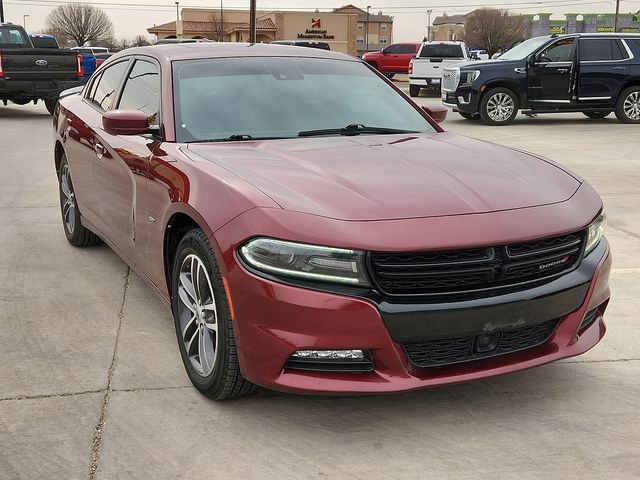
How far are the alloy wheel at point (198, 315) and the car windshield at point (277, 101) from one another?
0.84 metres

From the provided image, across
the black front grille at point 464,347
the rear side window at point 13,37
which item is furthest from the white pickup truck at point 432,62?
the black front grille at point 464,347

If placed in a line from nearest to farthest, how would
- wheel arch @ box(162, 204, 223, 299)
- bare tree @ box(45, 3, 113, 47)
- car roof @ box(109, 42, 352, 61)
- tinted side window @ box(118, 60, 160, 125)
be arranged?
1. wheel arch @ box(162, 204, 223, 299)
2. tinted side window @ box(118, 60, 160, 125)
3. car roof @ box(109, 42, 352, 61)
4. bare tree @ box(45, 3, 113, 47)

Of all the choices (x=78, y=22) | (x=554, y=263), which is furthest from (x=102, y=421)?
(x=78, y=22)

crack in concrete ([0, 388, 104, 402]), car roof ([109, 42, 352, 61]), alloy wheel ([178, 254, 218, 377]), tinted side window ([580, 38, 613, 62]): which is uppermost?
tinted side window ([580, 38, 613, 62])

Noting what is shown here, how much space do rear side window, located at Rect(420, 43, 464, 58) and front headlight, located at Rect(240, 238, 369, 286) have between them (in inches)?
885

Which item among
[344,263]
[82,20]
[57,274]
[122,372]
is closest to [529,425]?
[344,263]

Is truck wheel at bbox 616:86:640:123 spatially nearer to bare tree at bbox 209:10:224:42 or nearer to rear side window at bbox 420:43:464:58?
rear side window at bbox 420:43:464:58

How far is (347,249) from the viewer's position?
264cm

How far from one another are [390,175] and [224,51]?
1.82m

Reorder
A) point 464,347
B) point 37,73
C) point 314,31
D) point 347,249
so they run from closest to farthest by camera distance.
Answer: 1. point 347,249
2. point 464,347
3. point 37,73
4. point 314,31

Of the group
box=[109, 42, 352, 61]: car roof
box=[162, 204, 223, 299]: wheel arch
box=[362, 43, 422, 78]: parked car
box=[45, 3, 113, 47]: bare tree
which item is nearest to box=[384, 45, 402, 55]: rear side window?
box=[362, 43, 422, 78]: parked car

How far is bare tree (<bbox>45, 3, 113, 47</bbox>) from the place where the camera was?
326ft

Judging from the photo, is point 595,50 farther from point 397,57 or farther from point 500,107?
point 397,57

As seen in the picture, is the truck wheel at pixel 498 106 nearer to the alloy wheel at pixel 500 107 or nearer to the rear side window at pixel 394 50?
the alloy wheel at pixel 500 107
